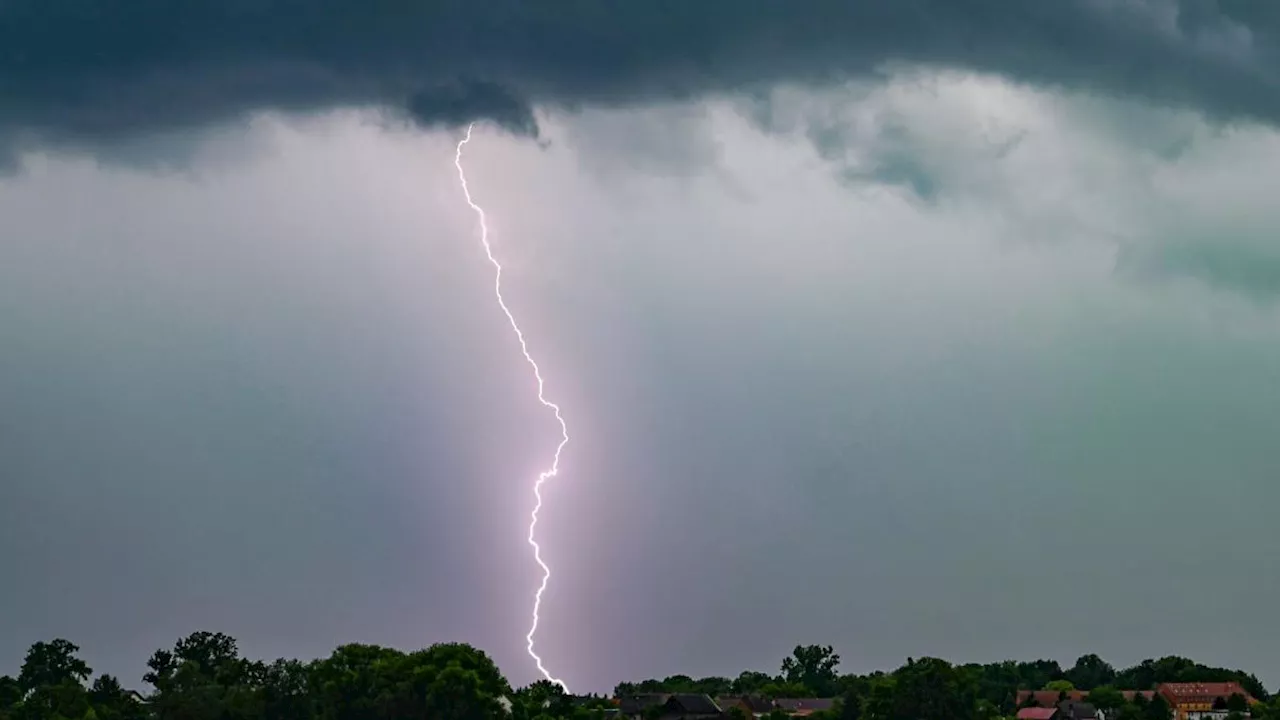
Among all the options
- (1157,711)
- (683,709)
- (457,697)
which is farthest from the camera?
(1157,711)

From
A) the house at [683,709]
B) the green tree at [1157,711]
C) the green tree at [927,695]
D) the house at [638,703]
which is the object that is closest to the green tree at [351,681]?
the green tree at [927,695]

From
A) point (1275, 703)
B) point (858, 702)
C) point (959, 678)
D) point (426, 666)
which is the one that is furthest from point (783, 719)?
point (426, 666)

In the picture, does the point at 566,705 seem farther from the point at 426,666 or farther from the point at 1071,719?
the point at 1071,719

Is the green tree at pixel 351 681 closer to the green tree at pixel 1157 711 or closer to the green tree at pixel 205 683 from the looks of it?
the green tree at pixel 205 683

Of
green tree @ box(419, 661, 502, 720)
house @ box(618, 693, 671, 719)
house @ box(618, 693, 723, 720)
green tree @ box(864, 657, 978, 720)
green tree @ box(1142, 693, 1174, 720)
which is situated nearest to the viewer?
green tree @ box(419, 661, 502, 720)

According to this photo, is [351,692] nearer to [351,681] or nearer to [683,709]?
[351,681]

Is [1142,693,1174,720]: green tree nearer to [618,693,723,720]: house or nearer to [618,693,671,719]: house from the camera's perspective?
[618,693,723,720]: house

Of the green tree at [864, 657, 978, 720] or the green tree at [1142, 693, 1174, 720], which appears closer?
the green tree at [864, 657, 978, 720]

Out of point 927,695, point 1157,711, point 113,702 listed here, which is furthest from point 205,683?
point 1157,711

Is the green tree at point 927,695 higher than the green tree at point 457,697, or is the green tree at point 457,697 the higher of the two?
the green tree at point 927,695

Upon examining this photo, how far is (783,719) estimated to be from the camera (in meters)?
161

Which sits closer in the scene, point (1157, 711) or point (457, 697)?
point (457, 697)

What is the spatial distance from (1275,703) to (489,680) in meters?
74.5

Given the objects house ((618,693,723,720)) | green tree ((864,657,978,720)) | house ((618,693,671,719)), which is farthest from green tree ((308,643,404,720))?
house ((618,693,671,719))
